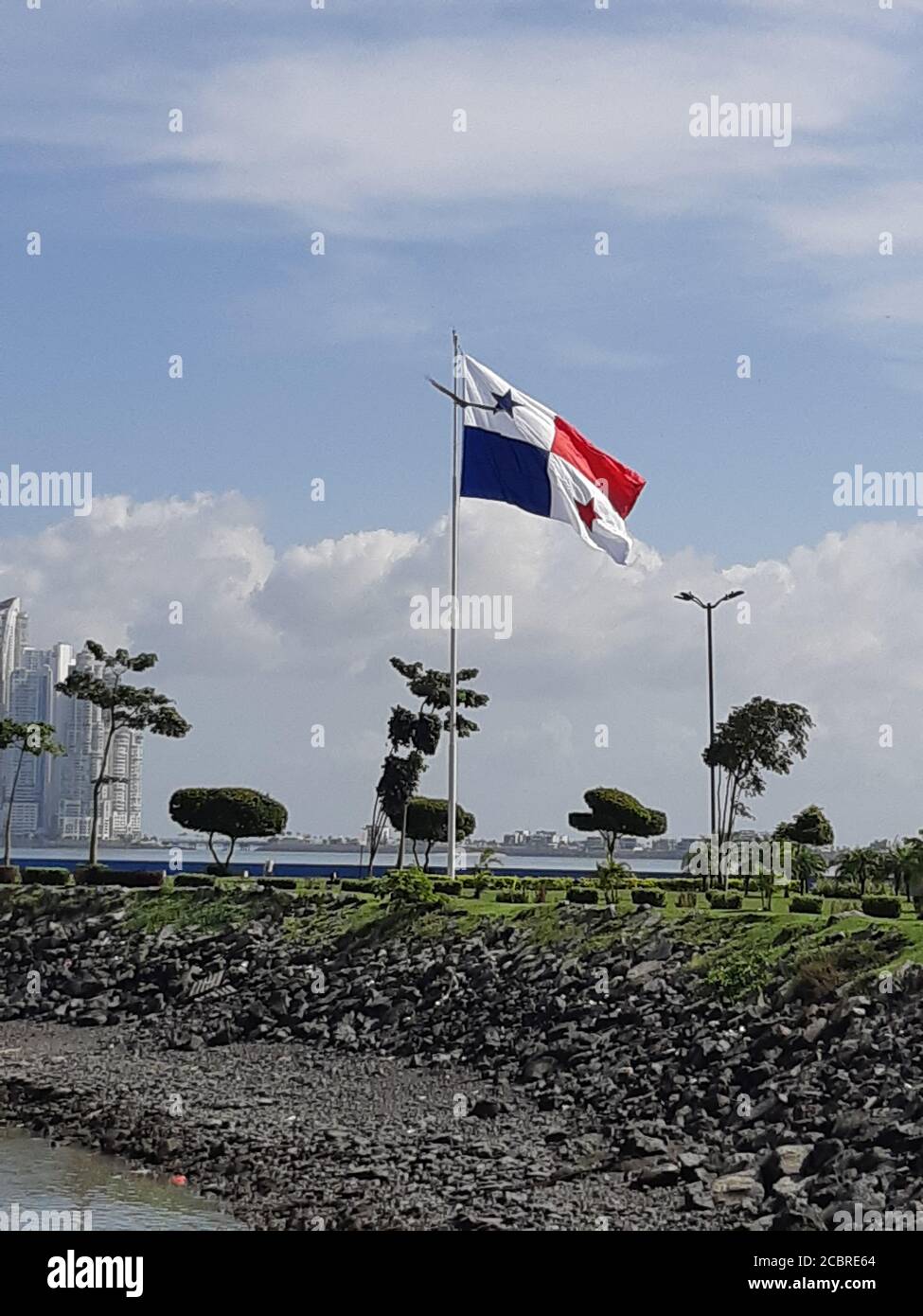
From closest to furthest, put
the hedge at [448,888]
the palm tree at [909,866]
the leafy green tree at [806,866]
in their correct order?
the palm tree at [909,866], the hedge at [448,888], the leafy green tree at [806,866]

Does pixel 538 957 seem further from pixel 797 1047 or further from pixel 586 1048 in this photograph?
pixel 797 1047

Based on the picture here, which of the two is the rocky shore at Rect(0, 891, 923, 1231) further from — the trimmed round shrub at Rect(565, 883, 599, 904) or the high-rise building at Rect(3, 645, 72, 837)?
the high-rise building at Rect(3, 645, 72, 837)

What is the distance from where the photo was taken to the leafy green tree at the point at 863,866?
50.8 meters

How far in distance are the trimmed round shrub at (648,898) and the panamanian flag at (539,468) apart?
903cm

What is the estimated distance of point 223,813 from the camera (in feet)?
217

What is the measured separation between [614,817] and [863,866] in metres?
15.3

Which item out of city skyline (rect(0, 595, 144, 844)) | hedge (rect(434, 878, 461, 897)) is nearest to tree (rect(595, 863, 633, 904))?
hedge (rect(434, 878, 461, 897))

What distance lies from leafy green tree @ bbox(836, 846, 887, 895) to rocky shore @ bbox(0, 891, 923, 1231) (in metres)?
11.3

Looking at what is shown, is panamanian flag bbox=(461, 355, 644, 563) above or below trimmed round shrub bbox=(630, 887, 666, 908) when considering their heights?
above

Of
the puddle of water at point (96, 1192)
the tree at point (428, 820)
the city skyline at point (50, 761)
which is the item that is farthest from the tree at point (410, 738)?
the city skyline at point (50, 761)

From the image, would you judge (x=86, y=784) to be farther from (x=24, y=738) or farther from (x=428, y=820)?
(x=428, y=820)

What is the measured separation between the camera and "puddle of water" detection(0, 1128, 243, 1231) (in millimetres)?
27297

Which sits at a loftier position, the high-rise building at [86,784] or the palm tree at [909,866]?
the high-rise building at [86,784]

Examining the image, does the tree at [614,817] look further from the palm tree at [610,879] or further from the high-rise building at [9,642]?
the high-rise building at [9,642]
